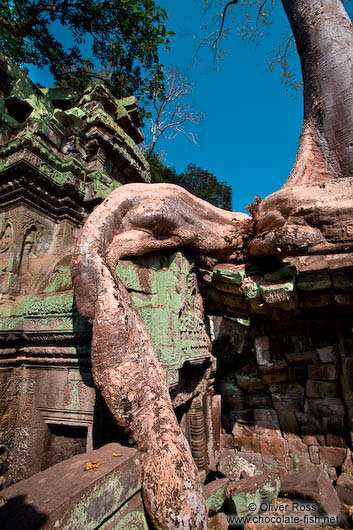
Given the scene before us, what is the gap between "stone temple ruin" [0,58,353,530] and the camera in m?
1.88

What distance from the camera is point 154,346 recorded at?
2191 millimetres

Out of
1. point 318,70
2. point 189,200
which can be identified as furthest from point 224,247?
point 318,70

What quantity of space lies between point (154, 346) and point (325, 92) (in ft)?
13.2

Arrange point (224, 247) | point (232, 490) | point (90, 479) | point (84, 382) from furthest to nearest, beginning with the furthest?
1. point (224, 247)
2. point (232, 490)
3. point (84, 382)
4. point (90, 479)

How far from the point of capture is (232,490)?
285 cm

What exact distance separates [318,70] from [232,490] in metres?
5.35

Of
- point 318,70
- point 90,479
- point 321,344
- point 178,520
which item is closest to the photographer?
point 90,479

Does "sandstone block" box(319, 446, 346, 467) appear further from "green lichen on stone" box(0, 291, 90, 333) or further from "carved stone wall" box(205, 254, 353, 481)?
"green lichen on stone" box(0, 291, 90, 333)

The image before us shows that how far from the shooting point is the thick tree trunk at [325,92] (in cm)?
355

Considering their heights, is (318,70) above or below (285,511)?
above

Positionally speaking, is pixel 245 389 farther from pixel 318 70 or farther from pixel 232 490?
pixel 318 70


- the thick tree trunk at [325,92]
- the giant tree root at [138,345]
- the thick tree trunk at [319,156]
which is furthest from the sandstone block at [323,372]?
the giant tree root at [138,345]

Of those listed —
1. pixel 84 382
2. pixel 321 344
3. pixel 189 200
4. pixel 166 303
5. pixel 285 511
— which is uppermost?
pixel 189 200

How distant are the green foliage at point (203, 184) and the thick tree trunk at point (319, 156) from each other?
1242cm
